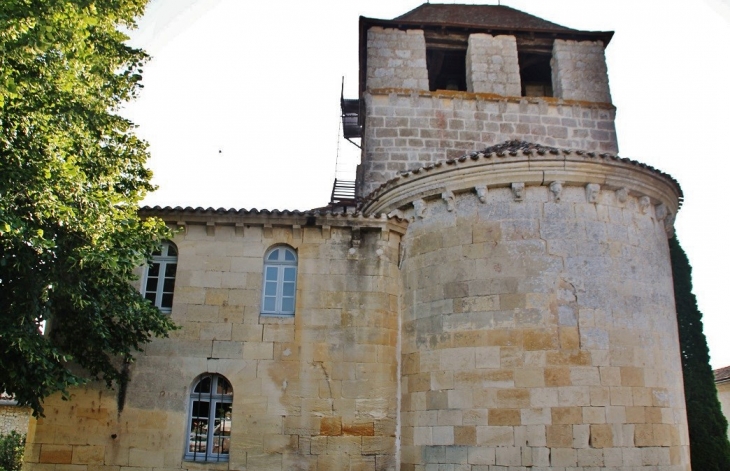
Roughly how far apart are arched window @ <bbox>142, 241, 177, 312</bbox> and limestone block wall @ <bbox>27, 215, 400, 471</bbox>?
0.25 meters

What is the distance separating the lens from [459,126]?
14297 millimetres

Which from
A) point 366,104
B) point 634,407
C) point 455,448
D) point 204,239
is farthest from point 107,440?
point 366,104

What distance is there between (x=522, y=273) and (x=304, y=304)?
385 centimetres

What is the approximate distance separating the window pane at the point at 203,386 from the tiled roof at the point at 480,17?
10.4 m

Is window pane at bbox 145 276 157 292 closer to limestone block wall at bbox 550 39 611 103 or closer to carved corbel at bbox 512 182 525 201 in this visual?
carved corbel at bbox 512 182 525 201

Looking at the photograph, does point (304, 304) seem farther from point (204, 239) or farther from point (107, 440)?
point (107, 440)

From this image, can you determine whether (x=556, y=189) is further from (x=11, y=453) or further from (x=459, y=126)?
(x=11, y=453)

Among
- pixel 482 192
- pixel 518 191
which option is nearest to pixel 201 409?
pixel 482 192

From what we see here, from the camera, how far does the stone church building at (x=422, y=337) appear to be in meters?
8.67

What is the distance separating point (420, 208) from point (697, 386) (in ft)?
26.9

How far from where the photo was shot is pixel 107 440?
955 cm

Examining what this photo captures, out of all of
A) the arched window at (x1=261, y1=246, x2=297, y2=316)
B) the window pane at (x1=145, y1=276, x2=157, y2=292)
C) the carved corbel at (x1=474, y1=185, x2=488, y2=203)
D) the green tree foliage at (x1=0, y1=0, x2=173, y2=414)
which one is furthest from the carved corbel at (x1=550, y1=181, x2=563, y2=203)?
the window pane at (x1=145, y1=276, x2=157, y2=292)

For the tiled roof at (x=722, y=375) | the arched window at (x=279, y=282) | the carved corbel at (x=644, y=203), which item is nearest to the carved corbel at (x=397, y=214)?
the arched window at (x=279, y=282)

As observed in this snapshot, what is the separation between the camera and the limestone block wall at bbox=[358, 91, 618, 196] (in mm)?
14008
